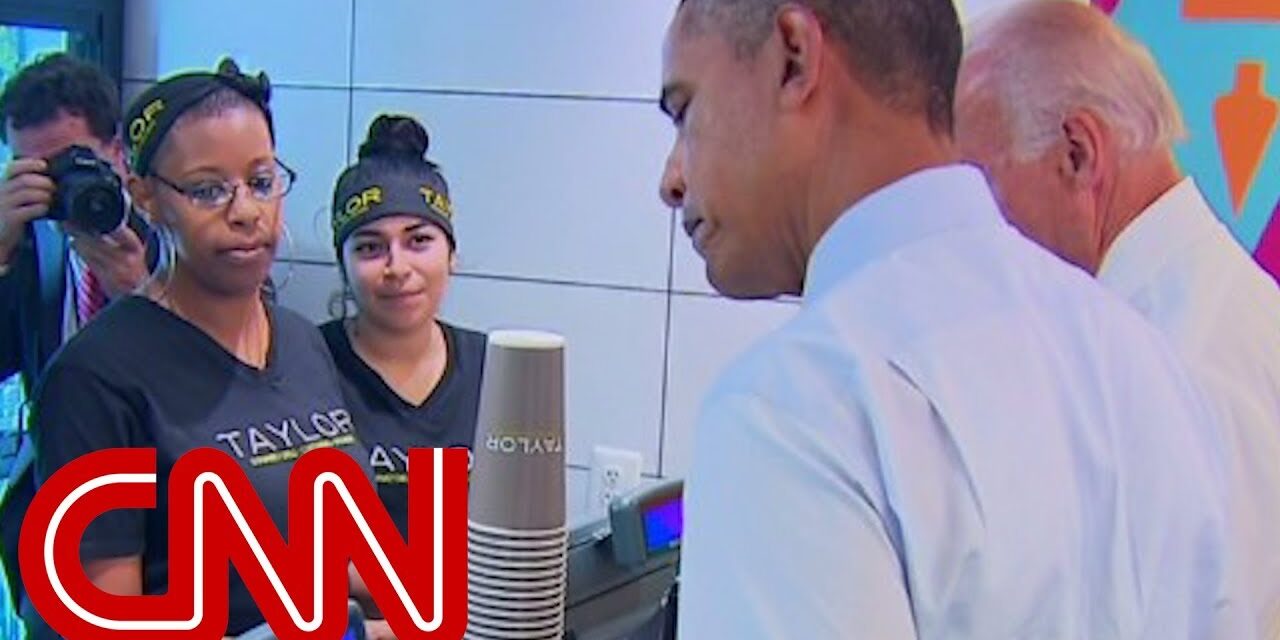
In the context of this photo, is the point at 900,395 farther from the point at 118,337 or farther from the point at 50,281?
the point at 50,281

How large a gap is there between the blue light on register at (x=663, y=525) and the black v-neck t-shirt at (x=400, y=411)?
2.83 ft

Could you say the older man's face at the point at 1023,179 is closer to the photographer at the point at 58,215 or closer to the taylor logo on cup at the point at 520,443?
the taylor logo on cup at the point at 520,443

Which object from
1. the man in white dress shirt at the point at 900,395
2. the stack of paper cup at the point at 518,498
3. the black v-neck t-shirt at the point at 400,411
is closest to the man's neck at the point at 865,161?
the man in white dress shirt at the point at 900,395

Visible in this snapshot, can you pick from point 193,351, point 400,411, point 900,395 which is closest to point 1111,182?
point 900,395

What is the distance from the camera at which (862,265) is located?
2.43ft

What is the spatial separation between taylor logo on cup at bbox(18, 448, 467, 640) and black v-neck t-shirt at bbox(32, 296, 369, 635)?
2 centimetres

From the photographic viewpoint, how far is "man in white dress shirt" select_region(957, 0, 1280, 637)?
1.13m

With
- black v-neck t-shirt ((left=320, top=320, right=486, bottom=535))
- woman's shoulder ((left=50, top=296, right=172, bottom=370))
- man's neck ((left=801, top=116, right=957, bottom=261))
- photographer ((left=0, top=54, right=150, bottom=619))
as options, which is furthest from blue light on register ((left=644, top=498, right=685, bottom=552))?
photographer ((left=0, top=54, right=150, bottom=619))

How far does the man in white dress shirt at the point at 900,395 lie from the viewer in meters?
0.66

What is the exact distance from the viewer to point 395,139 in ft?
7.07

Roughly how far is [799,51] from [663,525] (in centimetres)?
47

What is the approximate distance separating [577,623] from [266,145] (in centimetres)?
77

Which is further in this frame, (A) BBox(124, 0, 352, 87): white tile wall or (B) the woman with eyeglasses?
(A) BBox(124, 0, 352, 87): white tile wall

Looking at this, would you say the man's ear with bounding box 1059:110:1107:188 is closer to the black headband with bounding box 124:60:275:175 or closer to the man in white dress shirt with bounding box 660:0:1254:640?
the man in white dress shirt with bounding box 660:0:1254:640
